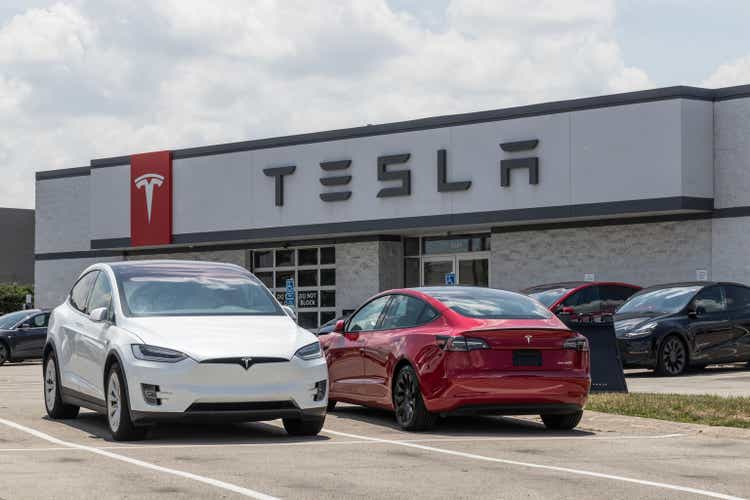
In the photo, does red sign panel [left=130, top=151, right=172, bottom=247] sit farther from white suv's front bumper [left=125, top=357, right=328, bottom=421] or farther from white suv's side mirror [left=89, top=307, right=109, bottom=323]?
white suv's front bumper [left=125, top=357, right=328, bottom=421]

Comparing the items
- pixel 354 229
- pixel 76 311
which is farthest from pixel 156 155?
pixel 76 311

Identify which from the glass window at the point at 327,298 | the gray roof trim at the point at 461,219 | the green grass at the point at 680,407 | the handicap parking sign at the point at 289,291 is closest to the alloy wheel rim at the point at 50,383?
the green grass at the point at 680,407

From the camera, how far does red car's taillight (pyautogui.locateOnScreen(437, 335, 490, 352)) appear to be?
1275cm

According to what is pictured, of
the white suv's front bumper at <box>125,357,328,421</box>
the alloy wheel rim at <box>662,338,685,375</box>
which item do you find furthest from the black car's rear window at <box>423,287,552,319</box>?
the alloy wheel rim at <box>662,338,685,375</box>

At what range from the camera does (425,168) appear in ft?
115

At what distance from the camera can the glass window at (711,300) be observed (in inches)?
879

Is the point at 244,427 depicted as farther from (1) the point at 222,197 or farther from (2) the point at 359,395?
(1) the point at 222,197

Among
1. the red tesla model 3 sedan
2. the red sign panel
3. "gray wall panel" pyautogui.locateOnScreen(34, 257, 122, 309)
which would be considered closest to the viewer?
the red tesla model 3 sedan

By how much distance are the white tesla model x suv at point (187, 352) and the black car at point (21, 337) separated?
63.8ft

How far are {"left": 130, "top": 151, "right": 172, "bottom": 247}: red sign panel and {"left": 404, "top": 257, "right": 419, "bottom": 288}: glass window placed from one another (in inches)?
333

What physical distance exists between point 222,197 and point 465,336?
28674 mm

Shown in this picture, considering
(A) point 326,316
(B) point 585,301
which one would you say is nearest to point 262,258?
(A) point 326,316

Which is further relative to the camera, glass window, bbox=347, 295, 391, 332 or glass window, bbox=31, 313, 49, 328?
glass window, bbox=31, 313, 49, 328

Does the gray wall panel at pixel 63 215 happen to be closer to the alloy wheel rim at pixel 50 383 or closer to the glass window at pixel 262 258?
the glass window at pixel 262 258
